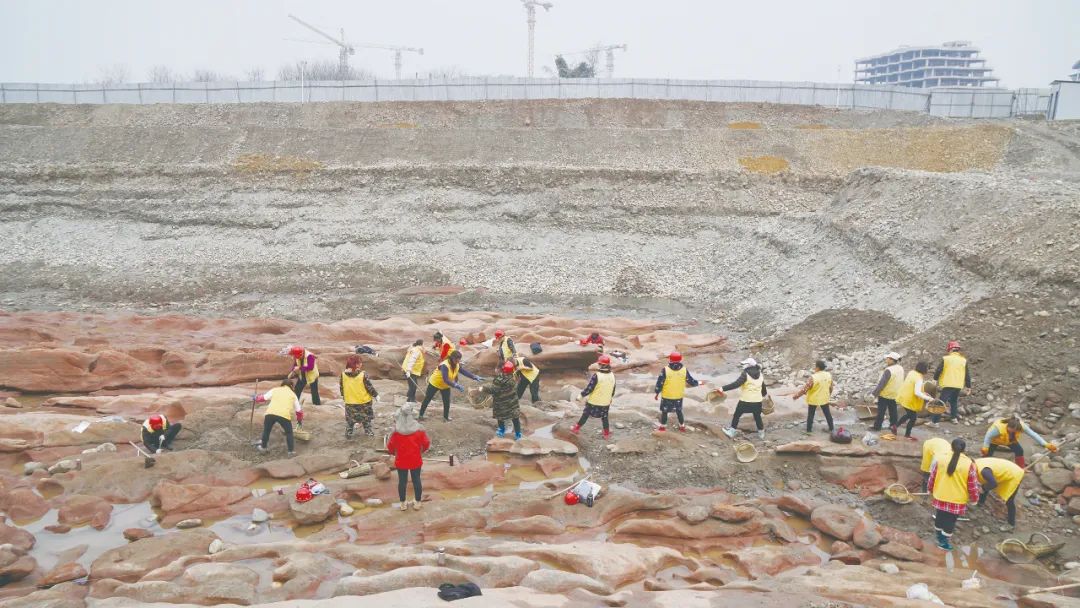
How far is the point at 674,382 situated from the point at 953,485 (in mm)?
4853

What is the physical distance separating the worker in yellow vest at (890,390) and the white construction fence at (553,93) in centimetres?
4001

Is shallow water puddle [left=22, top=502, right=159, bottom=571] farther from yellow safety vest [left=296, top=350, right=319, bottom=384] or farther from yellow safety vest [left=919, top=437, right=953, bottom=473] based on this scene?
yellow safety vest [left=919, top=437, right=953, bottom=473]

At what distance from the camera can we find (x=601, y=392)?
13016mm

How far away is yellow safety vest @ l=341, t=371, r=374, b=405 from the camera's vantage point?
42.4 ft

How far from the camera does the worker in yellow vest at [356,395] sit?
12.9m

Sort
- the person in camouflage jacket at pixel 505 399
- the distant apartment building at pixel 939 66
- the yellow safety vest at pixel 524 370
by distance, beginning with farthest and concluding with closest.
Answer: the distant apartment building at pixel 939 66, the yellow safety vest at pixel 524 370, the person in camouflage jacket at pixel 505 399

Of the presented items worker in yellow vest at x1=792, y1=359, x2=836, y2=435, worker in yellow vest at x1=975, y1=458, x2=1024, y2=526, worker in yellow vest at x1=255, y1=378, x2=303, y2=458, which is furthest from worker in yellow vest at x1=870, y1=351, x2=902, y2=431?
worker in yellow vest at x1=255, y1=378, x2=303, y2=458

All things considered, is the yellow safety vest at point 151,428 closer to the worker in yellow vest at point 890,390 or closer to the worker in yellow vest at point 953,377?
the worker in yellow vest at point 890,390

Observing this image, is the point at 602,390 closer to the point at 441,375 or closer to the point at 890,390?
the point at 441,375

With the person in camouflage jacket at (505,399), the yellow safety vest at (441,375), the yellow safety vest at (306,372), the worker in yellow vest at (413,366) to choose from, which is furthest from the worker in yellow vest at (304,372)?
the person in camouflage jacket at (505,399)

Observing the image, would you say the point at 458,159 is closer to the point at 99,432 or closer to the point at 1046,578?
the point at 99,432

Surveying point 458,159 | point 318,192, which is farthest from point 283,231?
point 458,159

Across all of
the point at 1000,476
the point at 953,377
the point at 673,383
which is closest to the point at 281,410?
the point at 673,383

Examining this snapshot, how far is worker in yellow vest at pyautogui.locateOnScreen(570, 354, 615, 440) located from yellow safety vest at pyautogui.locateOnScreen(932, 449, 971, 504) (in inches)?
212
